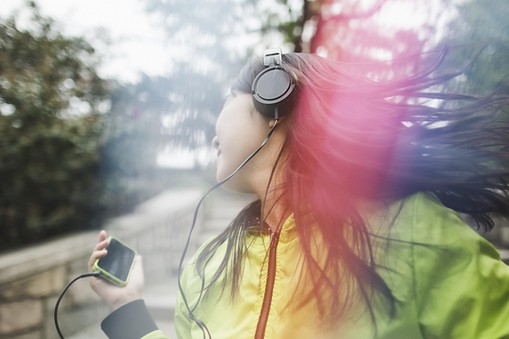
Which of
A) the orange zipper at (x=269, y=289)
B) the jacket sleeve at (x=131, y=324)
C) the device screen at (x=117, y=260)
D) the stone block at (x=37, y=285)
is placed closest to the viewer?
the orange zipper at (x=269, y=289)

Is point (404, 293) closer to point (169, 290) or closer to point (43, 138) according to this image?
point (43, 138)

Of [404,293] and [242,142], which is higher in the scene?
[242,142]

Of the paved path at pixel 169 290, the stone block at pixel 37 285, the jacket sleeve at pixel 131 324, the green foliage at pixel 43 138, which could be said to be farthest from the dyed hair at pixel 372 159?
the green foliage at pixel 43 138

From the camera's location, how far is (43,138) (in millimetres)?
3525

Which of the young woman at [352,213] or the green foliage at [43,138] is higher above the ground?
the young woman at [352,213]

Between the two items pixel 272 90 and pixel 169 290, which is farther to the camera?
pixel 169 290

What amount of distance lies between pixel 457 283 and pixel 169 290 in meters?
3.81

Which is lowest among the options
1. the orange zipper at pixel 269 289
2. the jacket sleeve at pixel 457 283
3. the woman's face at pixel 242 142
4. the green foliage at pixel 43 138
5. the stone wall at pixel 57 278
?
the stone wall at pixel 57 278

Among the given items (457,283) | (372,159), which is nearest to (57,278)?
(372,159)

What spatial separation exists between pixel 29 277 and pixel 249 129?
2.39 meters

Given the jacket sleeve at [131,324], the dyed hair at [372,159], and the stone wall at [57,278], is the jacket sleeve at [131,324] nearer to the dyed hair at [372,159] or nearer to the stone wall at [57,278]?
the dyed hair at [372,159]

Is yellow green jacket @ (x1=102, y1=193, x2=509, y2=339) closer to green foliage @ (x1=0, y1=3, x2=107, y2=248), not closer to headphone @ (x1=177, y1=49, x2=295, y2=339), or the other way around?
headphone @ (x1=177, y1=49, x2=295, y2=339)

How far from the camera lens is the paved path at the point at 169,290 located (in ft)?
11.4

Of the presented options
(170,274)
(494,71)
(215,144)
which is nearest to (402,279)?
(215,144)
